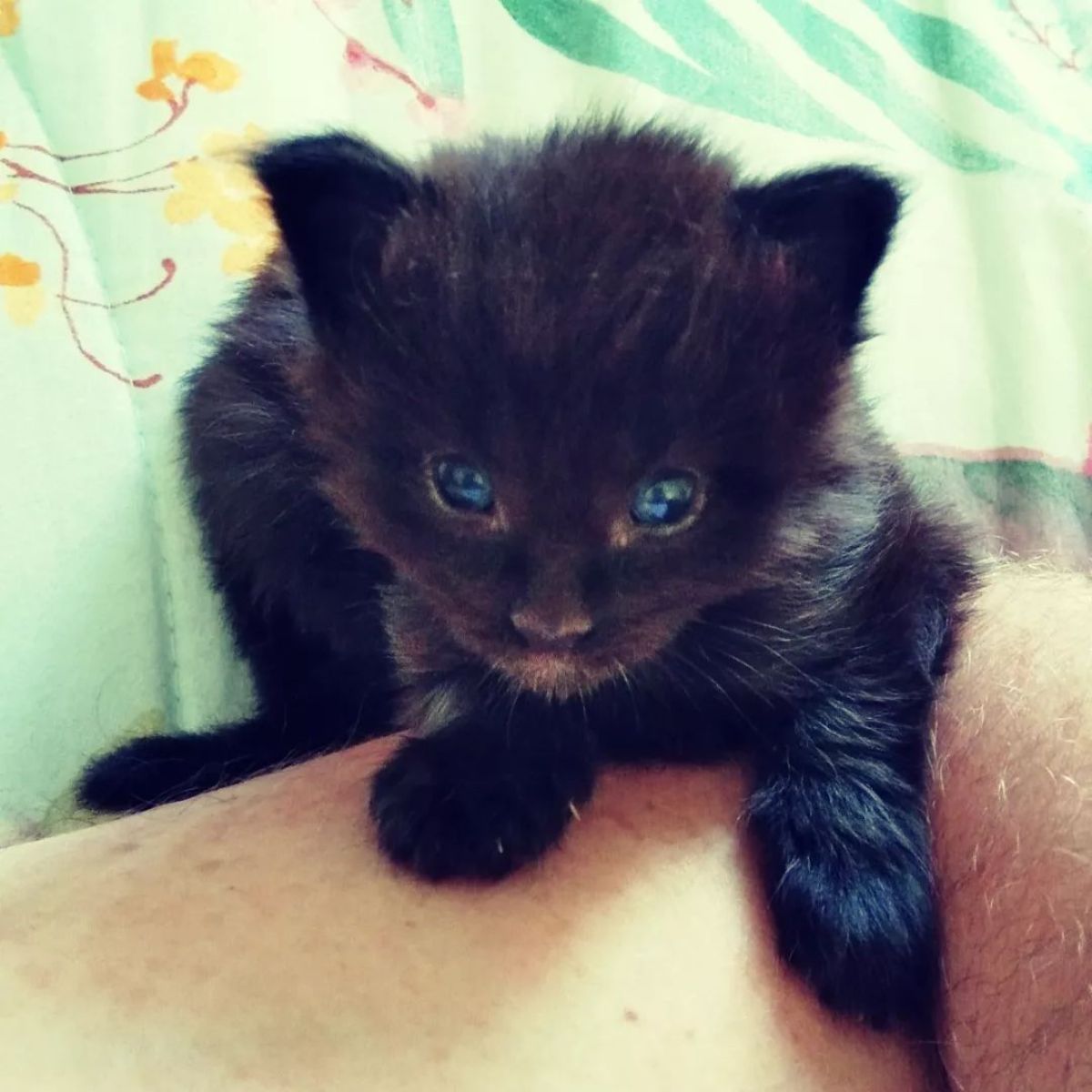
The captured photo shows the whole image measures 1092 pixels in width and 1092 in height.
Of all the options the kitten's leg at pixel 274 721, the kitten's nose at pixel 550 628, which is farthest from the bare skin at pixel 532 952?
the kitten's leg at pixel 274 721

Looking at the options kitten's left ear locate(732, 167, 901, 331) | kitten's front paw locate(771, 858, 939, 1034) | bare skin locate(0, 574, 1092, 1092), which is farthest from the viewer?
kitten's left ear locate(732, 167, 901, 331)

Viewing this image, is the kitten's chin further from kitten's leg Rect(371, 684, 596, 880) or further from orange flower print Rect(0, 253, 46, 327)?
orange flower print Rect(0, 253, 46, 327)

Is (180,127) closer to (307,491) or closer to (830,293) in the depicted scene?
(307,491)

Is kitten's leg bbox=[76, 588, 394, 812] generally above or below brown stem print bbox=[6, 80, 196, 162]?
below

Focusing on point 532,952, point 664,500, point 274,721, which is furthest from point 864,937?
point 274,721

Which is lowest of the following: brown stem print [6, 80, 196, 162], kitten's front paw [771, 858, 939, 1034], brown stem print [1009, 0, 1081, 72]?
kitten's front paw [771, 858, 939, 1034]

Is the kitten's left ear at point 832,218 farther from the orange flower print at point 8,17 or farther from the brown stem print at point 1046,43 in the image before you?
the orange flower print at point 8,17

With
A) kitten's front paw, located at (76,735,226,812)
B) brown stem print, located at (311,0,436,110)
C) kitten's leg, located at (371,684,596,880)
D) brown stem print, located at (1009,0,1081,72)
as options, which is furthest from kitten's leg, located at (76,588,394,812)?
brown stem print, located at (1009,0,1081,72)

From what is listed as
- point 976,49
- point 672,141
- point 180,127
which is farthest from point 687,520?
point 976,49
